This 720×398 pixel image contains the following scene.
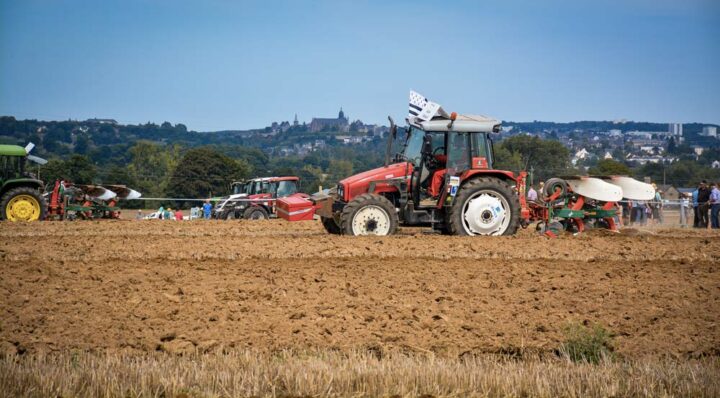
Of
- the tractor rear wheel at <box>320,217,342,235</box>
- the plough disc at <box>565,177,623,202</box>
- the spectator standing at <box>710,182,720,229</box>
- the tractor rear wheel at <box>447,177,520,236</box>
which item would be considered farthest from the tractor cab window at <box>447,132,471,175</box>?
the spectator standing at <box>710,182,720,229</box>

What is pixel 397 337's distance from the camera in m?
8.50

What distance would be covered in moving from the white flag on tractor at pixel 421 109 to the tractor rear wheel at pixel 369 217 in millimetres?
1704

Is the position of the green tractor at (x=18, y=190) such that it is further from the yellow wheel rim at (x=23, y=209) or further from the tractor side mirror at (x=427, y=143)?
the tractor side mirror at (x=427, y=143)

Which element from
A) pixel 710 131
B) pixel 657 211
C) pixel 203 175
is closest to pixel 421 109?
pixel 657 211

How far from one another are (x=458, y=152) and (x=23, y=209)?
533 inches

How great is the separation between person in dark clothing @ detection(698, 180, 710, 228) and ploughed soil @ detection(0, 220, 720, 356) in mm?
10916

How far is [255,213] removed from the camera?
28.5m

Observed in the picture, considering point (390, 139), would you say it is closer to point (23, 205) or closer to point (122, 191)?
point (23, 205)

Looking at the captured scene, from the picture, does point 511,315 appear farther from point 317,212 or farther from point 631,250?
point 317,212

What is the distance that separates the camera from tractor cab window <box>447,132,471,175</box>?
15961 mm

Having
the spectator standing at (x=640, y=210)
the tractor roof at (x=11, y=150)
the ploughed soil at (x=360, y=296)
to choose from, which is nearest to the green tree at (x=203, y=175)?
the tractor roof at (x=11, y=150)

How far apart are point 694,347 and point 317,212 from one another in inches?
398

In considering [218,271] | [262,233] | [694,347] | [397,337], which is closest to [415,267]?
[218,271]

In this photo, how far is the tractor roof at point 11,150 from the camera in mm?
24031
